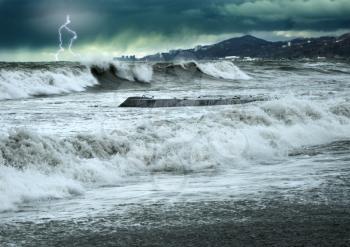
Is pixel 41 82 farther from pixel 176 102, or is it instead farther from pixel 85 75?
pixel 176 102

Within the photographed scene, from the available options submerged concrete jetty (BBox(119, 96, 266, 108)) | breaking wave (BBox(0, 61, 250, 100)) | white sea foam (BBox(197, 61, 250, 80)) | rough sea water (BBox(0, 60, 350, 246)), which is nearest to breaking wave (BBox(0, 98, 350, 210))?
rough sea water (BBox(0, 60, 350, 246))

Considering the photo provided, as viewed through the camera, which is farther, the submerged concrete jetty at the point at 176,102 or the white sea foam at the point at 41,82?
the white sea foam at the point at 41,82

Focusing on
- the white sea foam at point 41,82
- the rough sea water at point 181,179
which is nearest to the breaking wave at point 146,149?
the rough sea water at point 181,179

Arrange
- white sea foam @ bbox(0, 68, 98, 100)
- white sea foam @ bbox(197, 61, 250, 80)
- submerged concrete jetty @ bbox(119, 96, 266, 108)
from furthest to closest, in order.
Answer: white sea foam @ bbox(197, 61, 250, 80) → white sea foam @ bbox(0, 68, 98, 100) → submerged concrete jetty @ bbox(119, 96, 266, 108)

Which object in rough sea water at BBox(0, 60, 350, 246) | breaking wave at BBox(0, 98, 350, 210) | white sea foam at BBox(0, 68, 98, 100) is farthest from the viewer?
white sea foam at BBox(0, 68, 98, 100)

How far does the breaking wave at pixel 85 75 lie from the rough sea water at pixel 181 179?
60.5 feet

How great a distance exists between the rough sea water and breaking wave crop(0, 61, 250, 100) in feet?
60.5

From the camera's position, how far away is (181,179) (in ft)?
32.9

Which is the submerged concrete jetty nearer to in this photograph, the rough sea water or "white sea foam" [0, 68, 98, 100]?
the rough sea water

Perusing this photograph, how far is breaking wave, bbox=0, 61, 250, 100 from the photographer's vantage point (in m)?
37.0

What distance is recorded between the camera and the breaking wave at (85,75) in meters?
37.0

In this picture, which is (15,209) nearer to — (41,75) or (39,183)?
(39,183)

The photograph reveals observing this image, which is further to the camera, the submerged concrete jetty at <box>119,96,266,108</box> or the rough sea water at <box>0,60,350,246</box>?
the submerged concrete jetty at <box>119,96,266,108</box>

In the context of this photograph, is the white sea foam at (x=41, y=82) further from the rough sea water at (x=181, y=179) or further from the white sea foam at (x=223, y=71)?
the rough sea water at (x=181, y=179)
